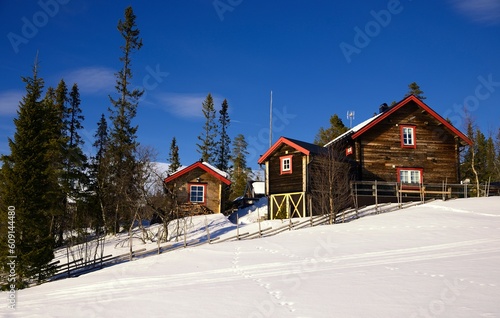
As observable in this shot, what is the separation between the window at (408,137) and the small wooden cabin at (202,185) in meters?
14.3

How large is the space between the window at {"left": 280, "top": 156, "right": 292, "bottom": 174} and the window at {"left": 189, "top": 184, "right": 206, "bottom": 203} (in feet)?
24.2

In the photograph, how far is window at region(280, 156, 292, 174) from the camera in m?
30.3

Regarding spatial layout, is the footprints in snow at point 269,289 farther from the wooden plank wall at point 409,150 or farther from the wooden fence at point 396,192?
the wooden plank wall at point 409,150

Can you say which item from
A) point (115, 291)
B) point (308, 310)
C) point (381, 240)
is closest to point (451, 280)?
point (308, 310)

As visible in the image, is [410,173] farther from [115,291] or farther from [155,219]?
[115,291]

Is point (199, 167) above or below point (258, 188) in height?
above

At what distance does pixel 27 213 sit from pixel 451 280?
53.8ft

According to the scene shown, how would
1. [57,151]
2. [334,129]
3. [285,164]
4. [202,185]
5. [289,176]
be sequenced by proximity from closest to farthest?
1. [57,151]
2. [289,176]
3. [285,164]
4. [202,185]
5. [334,129]

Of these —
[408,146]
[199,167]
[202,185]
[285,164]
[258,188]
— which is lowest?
[202,185]

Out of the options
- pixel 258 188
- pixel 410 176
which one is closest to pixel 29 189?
pixel 410 176

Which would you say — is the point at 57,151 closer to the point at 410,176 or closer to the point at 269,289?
the point at 269,289

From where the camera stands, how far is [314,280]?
11867 millimetres

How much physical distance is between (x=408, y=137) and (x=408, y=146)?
75cm

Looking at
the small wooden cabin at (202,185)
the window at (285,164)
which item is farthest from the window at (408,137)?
the small wooden cabin at (202,185)
